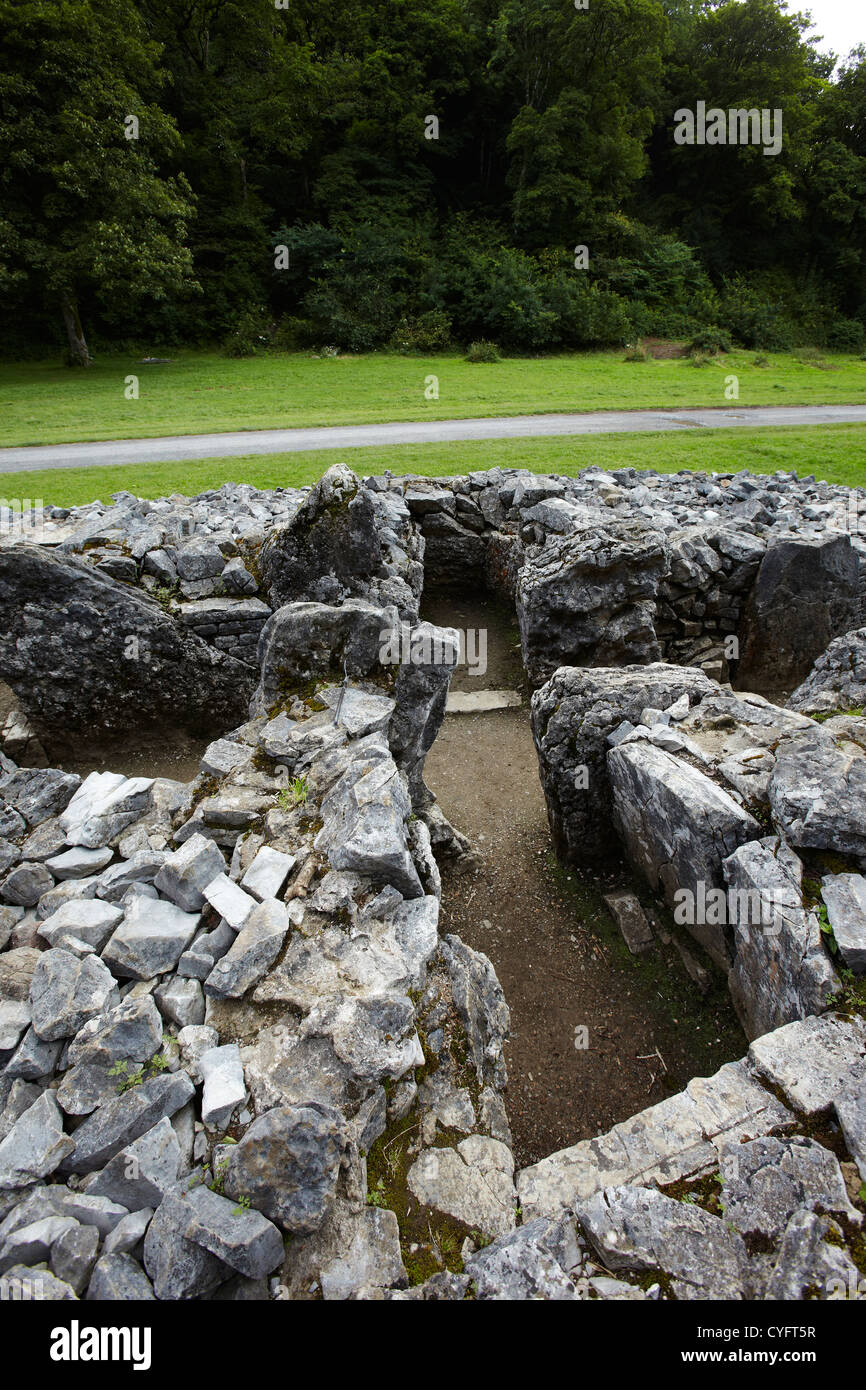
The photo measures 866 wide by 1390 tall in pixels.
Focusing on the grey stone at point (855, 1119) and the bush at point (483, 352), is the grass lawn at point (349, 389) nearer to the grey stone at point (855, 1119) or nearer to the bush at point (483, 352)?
the bush at point (483, 352)

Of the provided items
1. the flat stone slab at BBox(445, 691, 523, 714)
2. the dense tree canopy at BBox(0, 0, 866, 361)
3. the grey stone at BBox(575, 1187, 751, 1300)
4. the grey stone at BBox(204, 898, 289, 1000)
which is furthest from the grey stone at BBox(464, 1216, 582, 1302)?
the dense tree canopy at BBox(0, 0, 866, 361)

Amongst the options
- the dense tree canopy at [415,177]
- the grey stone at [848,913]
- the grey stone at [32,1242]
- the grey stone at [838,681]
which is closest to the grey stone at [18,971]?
the grey stone at [32,1242]

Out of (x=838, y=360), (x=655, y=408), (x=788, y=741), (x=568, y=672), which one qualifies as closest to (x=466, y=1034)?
(x=788, y=741)

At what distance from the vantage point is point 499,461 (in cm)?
1403

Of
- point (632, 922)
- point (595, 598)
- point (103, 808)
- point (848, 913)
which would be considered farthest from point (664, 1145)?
point (595, 598)

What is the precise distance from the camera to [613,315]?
1131 inches

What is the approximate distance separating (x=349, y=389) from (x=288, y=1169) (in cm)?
2213

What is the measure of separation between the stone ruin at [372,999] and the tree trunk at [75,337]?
23.4m

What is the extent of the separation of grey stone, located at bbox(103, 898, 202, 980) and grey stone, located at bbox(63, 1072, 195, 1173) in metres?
0.58

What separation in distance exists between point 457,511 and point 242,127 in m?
30.6

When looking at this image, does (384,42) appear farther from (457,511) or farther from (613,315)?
(457,511)

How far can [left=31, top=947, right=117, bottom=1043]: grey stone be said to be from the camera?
3.05 m

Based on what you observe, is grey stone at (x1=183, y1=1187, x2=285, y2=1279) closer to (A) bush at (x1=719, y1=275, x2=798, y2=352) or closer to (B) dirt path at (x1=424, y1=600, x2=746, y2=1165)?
(B) dirt path at (x1=424, y1=600, x2=746, y2=1165)

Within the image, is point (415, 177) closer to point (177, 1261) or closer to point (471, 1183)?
point (471, 1183)
